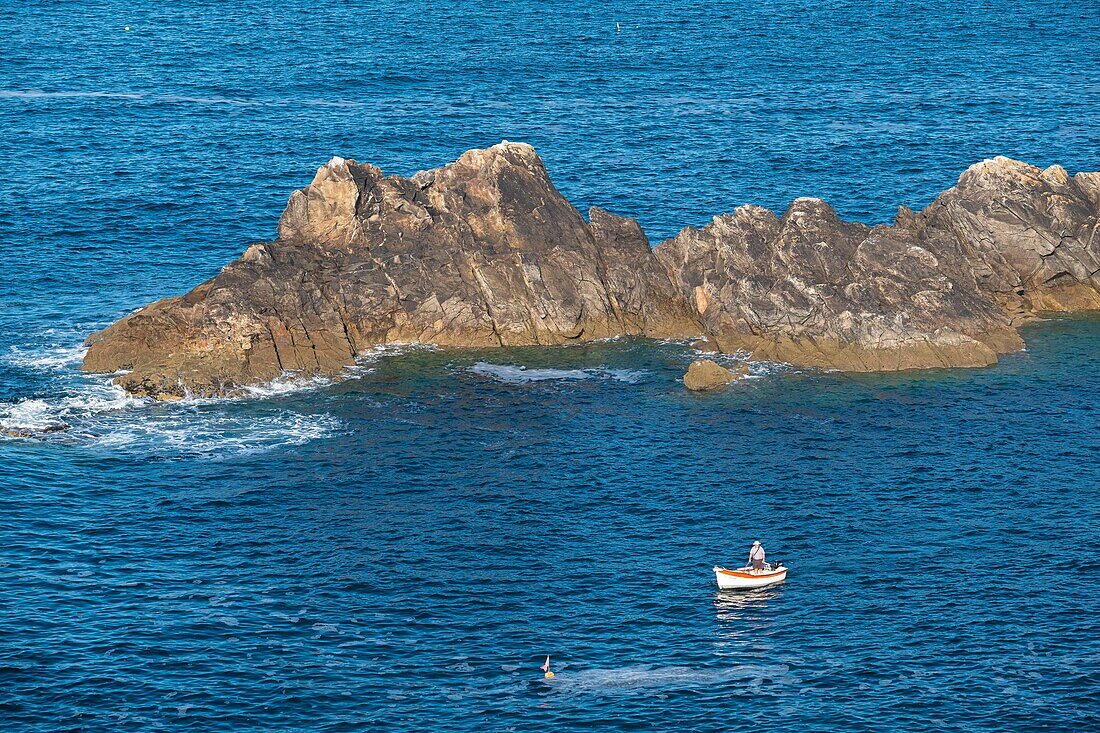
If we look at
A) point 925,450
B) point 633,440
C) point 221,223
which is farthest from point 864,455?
point 221,223

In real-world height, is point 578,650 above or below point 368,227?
below

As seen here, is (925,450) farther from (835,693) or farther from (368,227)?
(368,227)

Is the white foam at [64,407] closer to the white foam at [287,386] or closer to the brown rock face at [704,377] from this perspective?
the white foam at [287,386]

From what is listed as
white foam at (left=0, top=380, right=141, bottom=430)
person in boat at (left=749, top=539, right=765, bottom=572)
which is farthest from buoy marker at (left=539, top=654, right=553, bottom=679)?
white foam at (left=0, top=380, right=141, bottom=430)

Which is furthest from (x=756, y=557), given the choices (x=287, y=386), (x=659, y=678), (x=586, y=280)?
(x=287, y=386)

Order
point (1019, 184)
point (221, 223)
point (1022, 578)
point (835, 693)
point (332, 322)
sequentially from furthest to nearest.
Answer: point (221, 223) → point (1019, 184) → point (332, 322) → point (1022, 578) → point (835, 693)

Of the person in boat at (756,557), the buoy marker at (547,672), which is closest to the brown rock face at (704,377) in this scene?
the person in boat at (756,557)

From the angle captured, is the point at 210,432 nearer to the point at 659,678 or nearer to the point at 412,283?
the point at 412,283
